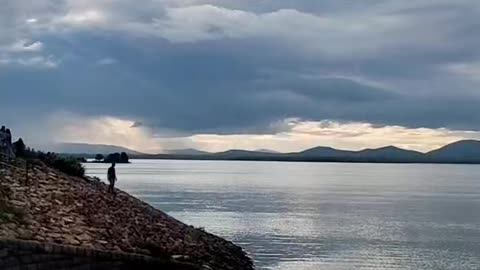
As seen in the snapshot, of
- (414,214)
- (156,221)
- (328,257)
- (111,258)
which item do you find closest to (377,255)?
(328,257)

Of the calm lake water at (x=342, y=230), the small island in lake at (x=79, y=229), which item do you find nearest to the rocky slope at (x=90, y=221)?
the small island in lake at (x=79, y=229)

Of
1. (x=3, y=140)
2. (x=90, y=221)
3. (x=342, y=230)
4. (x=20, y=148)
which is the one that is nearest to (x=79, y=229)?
(x=90, y=221)

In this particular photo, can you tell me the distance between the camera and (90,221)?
20.5 m

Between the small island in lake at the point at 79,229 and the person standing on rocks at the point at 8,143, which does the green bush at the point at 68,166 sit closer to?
the small island in lake at the point at 79,229

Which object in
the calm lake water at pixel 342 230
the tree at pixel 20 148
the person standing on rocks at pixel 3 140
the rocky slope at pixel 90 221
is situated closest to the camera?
the rocky slope at pixel 90 221

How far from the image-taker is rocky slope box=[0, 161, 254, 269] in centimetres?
1723

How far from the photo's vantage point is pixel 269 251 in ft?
123

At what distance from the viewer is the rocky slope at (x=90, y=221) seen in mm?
17234

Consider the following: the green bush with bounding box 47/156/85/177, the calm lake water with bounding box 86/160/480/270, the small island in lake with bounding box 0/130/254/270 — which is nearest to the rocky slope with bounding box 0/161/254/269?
the small island in lake with bounding box 0/130/254/270

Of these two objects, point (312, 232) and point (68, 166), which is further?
point (312, 232)

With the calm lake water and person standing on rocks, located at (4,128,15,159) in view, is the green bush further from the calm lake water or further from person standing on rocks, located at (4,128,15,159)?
the calm lake water

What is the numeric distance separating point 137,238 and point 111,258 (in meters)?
4.61

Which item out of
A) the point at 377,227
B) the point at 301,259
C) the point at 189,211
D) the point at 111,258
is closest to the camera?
the point at 111,258

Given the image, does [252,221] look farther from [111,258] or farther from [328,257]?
[111,258]
